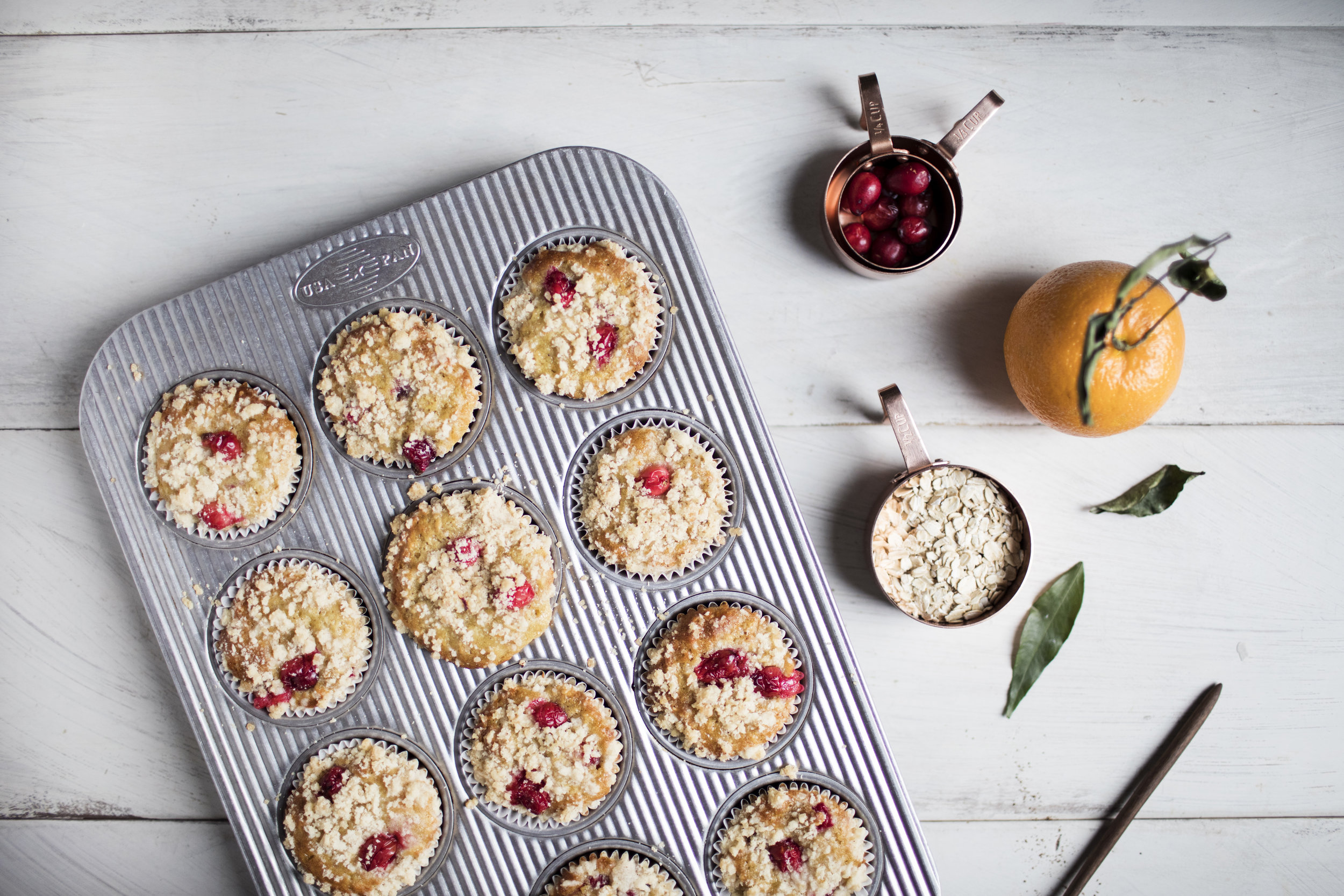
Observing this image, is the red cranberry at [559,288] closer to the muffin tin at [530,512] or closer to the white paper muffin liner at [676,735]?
the muffin tin at [530,512]

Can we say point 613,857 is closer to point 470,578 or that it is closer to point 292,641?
point 470,578

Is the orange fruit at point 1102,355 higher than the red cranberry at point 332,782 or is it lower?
higher

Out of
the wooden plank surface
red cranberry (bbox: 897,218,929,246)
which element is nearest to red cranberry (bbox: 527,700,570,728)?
the wooden plank surface

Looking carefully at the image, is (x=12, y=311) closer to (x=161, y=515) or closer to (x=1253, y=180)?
(x=161, y=515)

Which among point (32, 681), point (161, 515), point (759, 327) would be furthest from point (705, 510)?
point (32, 681)

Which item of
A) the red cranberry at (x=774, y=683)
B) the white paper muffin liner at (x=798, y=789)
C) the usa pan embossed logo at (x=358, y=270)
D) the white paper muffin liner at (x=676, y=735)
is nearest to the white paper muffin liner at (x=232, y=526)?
the usa pan embossed logo at (x=358, y=270)
